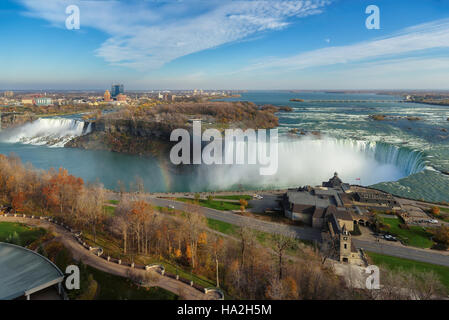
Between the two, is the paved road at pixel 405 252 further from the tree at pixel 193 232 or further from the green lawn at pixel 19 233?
the green lawn at pixel 19 233

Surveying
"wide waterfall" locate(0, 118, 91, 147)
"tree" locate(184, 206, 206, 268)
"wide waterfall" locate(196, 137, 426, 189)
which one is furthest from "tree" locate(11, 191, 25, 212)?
"wide waterfall" locate(0, 118, 91, 147)

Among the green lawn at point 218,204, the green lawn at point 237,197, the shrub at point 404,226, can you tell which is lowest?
the shrub at point 404,226

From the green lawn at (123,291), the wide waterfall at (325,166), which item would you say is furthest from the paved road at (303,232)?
the wide waterfall at (325,166)

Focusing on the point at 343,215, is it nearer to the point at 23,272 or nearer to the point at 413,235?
the point at 413,235

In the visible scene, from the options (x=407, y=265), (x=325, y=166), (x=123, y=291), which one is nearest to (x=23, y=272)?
(x=123, y=291)

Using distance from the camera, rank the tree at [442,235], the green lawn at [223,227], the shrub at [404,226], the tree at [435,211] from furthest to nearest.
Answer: the tree at [435,211] → the shrub at [404,226] → the green lawn at [223,227] → the tree at [442,235]

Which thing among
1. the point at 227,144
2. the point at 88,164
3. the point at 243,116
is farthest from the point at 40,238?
the point at 243,116

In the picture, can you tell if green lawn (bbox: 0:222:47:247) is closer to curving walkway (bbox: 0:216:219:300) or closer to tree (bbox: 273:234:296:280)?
curving walkway (bbox: 0:216:219:300)
